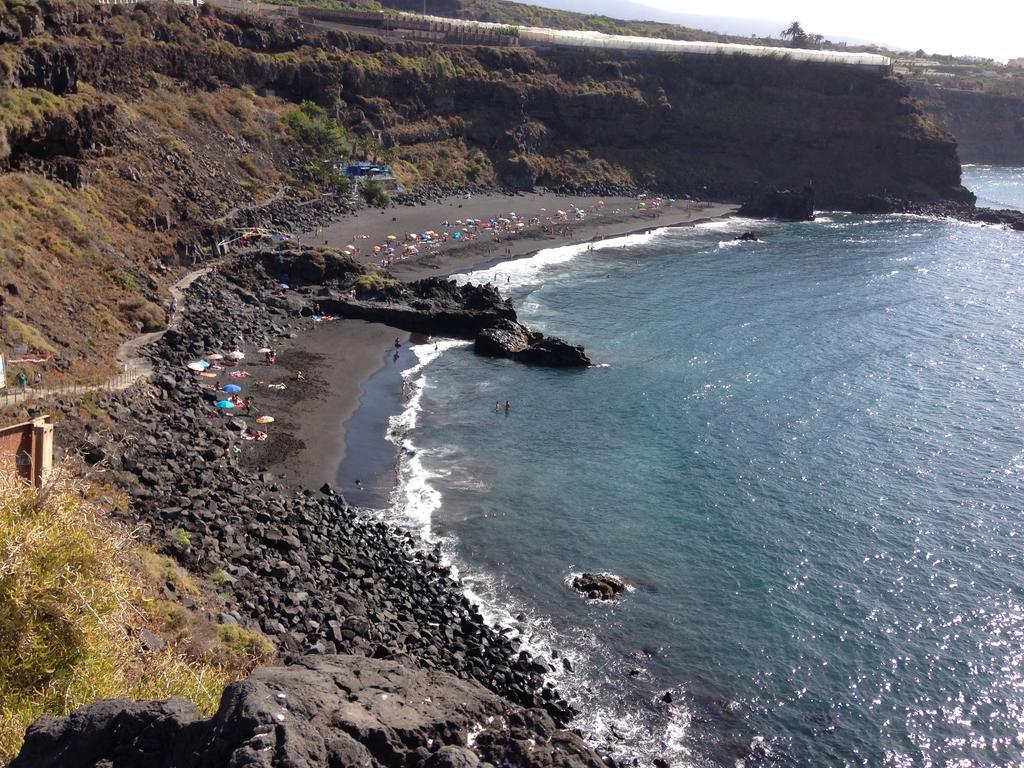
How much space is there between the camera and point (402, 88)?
135125mm

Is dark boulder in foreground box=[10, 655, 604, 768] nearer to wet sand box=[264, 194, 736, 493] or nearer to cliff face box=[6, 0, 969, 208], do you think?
wet sand box=[264, 194, 736, 493]

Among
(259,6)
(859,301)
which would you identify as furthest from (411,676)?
(259,6)

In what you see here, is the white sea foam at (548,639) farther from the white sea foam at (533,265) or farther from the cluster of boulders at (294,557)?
the white sea foam at (533,265)

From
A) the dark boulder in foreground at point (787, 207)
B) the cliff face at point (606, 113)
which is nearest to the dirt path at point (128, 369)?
→ the cliff face at point (606, 113)

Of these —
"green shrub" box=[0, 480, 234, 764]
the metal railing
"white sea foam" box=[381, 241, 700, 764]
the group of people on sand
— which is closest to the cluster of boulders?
"white sea foam" box=[381, 241, 700, 764]

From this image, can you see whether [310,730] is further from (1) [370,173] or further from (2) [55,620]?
(1) [370,173]

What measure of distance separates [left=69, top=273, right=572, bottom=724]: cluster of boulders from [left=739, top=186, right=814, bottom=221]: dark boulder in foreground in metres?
110

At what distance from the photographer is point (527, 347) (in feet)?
246

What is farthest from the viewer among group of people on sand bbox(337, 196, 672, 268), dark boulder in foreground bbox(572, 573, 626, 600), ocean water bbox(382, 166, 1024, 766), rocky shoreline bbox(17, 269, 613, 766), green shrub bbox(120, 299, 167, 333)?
group of people on sand bbox(337, 196, 672, 268)

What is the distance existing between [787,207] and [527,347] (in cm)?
8458

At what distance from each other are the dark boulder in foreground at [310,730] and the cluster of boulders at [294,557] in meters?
16.4

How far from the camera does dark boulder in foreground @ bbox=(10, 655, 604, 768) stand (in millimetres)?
13914

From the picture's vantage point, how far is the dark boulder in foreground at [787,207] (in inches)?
5645

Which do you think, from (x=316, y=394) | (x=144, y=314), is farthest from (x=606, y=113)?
(x=144, y=314)
